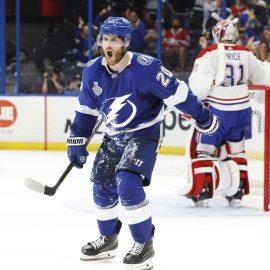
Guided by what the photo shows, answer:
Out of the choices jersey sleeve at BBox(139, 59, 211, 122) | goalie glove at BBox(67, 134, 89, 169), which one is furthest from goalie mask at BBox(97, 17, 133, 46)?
goalie glove at BBox(67, 134, 89, 169)

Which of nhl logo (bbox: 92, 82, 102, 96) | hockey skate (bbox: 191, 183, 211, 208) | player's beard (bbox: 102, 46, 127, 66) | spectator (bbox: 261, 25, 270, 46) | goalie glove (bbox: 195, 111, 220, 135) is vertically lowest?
hockey skate (bbox: 191, 183, 211, 208)

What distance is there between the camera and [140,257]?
4.60 m

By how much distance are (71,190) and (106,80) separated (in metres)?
3.16

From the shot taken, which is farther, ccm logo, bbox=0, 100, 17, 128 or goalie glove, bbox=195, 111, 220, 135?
ccm logo, bbox=0, 100, 17, 128

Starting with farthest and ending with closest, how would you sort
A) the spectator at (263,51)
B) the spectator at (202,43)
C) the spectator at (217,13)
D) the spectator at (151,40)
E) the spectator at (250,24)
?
the spectator at (151,40), the spectator at (250,24), the spectator at (217,13), the spectator at (202,43), the spectator at (263,51)

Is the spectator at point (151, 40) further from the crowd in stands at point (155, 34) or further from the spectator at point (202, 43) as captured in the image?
the spectator at point (202, 43)

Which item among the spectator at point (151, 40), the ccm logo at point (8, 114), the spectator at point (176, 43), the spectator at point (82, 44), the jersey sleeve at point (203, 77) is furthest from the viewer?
the spectator at point (82, 44)

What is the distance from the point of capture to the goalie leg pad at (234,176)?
270 inches

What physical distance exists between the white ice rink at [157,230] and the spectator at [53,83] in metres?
2.74

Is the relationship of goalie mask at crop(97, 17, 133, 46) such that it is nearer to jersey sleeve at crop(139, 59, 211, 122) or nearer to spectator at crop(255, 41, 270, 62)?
jersey sleeve at crop(139, 59, 211, 122)

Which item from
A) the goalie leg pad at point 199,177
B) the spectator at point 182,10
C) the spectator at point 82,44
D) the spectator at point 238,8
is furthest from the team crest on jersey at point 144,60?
the spectator at point 182,10

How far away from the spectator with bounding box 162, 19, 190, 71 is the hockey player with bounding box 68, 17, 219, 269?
6163mm

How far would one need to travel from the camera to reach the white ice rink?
15.9 feet

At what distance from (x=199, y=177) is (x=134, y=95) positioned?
91.0 inches
